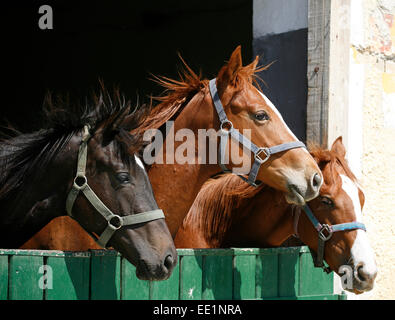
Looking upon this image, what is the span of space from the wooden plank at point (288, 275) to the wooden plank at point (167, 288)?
32.0 inches

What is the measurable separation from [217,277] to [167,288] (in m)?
0.34

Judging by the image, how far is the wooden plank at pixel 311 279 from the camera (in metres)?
3.82

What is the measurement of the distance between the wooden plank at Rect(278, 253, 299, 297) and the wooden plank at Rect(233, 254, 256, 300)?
24cm

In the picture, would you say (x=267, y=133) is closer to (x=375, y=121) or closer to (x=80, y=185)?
(x=80, y=185)

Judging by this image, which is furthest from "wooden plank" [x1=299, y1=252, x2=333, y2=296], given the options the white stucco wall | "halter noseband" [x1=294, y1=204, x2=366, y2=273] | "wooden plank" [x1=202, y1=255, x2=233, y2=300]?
the white stucco wall

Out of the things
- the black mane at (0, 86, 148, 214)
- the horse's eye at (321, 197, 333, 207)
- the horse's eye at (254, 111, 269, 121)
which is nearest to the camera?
the black mane at (0, 86, 148, 214)

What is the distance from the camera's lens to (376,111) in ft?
16.3

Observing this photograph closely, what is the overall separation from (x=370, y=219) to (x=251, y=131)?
187 centimetres

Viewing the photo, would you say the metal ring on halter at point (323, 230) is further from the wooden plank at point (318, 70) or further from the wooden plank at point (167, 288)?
the wooden plank at point (318, 70)

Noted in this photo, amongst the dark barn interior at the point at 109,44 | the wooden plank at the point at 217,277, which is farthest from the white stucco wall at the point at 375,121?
the dark barn interior at the point at 109,44

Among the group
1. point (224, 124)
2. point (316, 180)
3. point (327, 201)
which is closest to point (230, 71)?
point (224, 124)

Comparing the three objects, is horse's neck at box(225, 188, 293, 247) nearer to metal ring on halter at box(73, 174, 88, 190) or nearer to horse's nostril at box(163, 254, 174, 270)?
horse's nostril at box(163, 254, 174, 270)

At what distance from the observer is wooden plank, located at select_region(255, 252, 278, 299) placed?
3541 mm

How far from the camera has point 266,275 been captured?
3.59 meters
